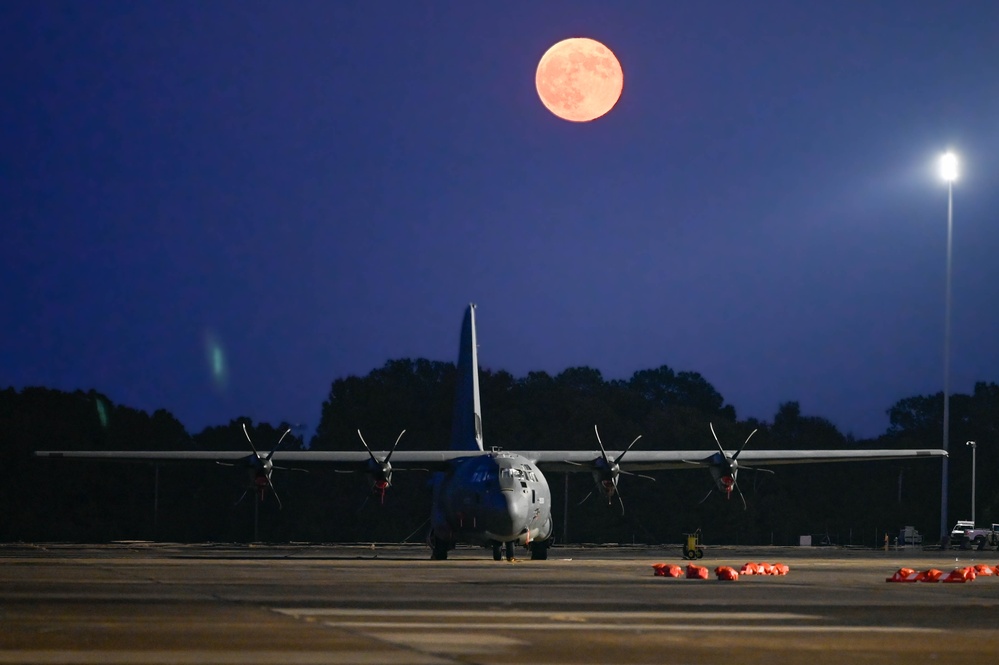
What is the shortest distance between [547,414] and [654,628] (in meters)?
91.4

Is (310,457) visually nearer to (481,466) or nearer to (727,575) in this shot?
(481,466)

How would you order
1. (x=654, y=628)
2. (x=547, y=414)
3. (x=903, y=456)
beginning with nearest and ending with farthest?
1. (x=654, y=628)
2. (x=903, y=456)
3. (x=547, y=414)

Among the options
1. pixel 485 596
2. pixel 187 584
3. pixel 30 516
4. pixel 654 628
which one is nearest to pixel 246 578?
pixel 187 584

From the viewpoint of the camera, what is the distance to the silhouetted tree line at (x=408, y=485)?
8850cm

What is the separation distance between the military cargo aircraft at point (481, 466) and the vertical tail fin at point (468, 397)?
0.13 feet

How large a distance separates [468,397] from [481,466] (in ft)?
32.8

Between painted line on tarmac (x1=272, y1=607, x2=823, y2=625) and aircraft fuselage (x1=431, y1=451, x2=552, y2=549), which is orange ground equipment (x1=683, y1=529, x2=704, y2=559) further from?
painted line on tarmac (x1=272, y1=607, x2=823, y2=625)

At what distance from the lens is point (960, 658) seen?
11.6m

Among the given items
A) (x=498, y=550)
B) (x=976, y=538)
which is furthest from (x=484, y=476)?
(x=976, y=538)

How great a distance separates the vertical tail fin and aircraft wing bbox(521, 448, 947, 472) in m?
2.97

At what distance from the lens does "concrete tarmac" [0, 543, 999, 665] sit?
1183 centimetres

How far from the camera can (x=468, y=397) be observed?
49844 millimetres

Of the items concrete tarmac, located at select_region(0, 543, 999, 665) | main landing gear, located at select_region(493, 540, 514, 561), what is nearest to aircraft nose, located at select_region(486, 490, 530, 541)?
main landing gear, located at select_region(493, 540, 514, 561)

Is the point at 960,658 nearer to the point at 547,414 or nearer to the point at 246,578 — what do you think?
the point at 246,578
